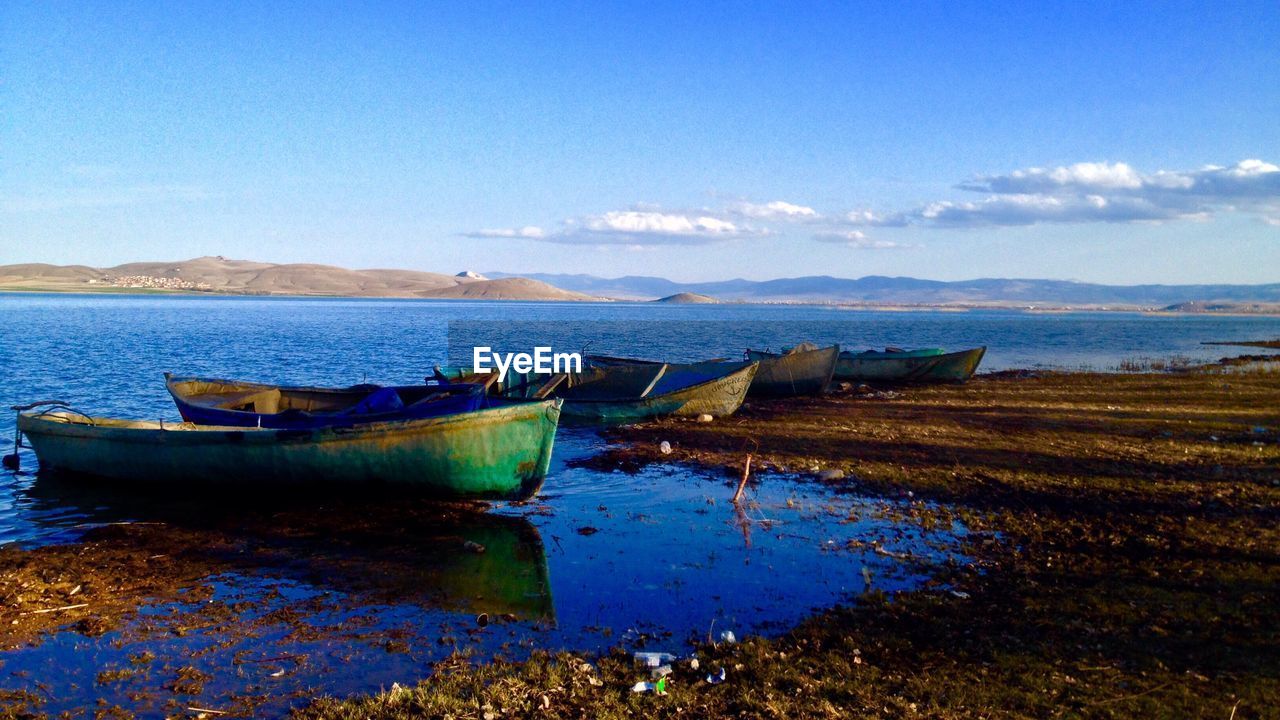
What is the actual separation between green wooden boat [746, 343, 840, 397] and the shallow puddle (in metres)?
12.8

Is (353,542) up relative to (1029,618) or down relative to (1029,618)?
down

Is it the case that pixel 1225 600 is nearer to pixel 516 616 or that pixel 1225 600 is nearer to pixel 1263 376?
pixel 516 616

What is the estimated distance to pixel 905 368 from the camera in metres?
32.2

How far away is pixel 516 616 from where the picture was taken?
337 inches

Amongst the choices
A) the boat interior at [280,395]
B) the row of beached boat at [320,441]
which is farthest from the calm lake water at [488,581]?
the boat interior at [280,395]

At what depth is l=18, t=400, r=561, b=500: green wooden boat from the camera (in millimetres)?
12656

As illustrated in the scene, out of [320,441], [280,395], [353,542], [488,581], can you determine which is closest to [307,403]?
[280,395]

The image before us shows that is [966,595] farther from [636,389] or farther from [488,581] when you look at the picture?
[636,389]

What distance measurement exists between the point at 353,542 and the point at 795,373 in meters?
18.6

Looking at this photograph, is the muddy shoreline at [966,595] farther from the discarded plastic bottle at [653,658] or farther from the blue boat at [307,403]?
→ the blue boat at [307,403]

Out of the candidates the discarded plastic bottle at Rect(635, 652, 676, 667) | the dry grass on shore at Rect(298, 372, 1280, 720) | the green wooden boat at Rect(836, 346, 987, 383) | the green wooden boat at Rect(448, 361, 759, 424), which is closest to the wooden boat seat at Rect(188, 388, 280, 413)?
the green wooden boat at Rect(448, 361, 759, 424)

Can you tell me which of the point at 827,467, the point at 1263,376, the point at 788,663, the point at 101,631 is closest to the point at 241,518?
the point at 101,631

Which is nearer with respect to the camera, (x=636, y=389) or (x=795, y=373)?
(x=636, y=389)

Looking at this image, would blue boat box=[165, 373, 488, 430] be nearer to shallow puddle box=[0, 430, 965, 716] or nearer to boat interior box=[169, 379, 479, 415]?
boat interior box=[169, 379, 479, 415]
